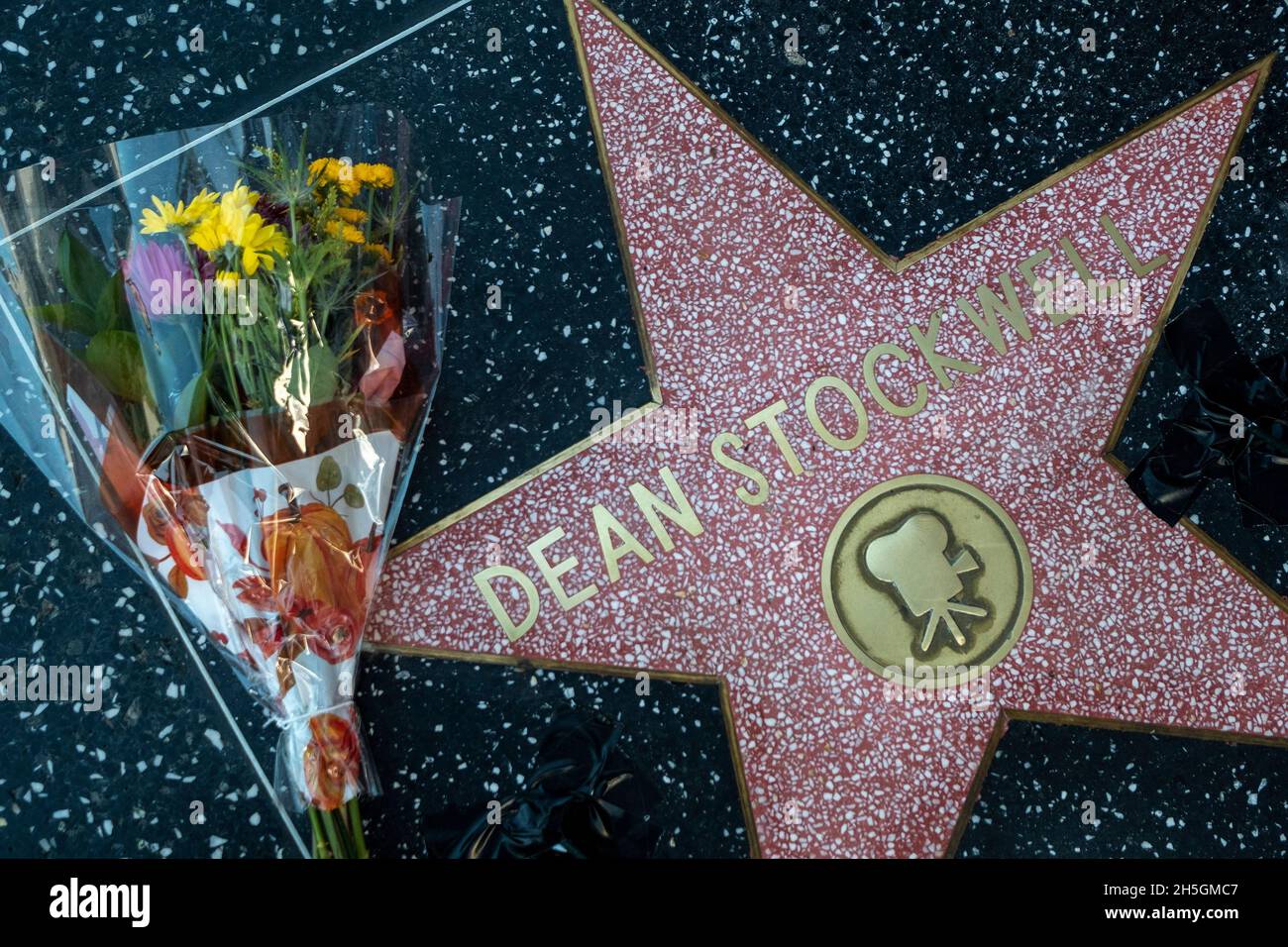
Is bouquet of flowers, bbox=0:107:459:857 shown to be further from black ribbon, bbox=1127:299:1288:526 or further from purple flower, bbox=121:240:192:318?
black ribbon, bbox=1127:299:1288:526

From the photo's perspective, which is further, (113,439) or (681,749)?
(681,749)

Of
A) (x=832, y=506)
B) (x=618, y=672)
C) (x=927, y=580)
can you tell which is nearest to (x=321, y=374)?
(x=618, y=672)

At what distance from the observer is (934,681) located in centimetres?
118

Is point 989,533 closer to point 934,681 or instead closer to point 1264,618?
point 934,681

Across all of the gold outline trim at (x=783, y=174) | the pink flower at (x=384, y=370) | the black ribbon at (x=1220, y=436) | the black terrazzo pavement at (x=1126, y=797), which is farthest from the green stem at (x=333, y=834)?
the black ribbon at (x=1220, y=436)

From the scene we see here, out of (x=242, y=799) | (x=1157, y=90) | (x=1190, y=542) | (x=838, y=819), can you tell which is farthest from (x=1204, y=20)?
(x=242, y=799)

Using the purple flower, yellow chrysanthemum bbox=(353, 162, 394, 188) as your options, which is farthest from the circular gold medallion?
the purple flower

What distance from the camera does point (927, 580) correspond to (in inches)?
46.8

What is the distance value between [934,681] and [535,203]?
748 mm

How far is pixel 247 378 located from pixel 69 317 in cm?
20

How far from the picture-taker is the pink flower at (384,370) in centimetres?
100

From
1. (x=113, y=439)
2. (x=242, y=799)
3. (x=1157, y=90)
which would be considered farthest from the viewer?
(x=1157, y=90)

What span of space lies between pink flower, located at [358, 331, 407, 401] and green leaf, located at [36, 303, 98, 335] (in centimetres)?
27

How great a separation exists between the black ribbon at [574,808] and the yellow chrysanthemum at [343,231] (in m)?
0.57
